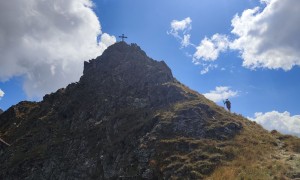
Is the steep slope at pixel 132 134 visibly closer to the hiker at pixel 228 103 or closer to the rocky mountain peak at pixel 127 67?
the rocky mountain peak at pixel 127 67

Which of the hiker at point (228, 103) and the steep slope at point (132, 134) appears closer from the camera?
the steep slope at point (132, 134)

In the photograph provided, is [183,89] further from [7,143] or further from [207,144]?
[7,143]

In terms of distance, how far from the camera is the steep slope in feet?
158

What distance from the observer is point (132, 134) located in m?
60.1

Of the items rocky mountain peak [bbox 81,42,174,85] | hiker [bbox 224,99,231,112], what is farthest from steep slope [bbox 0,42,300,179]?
hiker [bbox 224,99,231,112]

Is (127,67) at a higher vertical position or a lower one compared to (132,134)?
higher

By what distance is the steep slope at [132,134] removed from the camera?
48.2 metres

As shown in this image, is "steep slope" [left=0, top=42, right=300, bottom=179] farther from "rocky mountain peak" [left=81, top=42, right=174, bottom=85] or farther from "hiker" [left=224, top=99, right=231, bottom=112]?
"hiker" [left=224, top=99, right=231, bottom=112]

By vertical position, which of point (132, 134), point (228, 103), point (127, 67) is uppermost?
point (127, 67)

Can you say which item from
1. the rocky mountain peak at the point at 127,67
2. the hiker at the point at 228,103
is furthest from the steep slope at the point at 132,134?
the hiker at the point at 228,103

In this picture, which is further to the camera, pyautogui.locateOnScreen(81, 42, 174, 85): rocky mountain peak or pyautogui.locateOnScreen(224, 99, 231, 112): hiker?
pyautogui.locateOnScreen(81, 42, 174, 85): rocky mountain peak

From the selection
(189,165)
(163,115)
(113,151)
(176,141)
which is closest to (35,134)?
(113,151)

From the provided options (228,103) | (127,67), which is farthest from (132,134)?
(127,67)

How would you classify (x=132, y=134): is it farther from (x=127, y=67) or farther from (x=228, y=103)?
(x=127, y=67)
